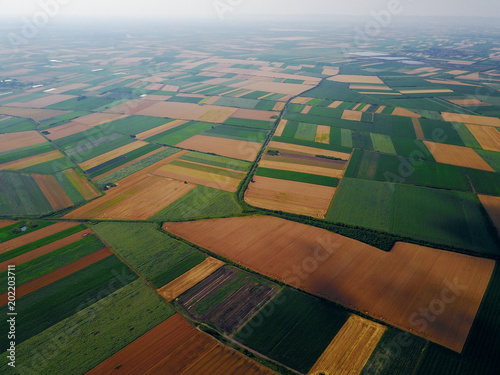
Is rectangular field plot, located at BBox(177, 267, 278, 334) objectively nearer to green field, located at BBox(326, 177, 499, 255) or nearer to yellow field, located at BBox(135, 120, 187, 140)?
green field, located at BBox(326, 177, 499, 255)

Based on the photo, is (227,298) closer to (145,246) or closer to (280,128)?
(145,246)

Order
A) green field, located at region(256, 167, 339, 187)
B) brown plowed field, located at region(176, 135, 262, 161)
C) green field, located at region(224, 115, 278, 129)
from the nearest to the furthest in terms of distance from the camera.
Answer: green field, located at region(256, 167, 339, 187) < brown plowed field, located at region(176, 135, 262, 161) < green field, located at region(224, 115, 278, 129)

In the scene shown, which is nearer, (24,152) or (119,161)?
(119,161)

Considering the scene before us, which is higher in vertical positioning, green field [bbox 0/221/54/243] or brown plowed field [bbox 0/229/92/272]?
green field [bbox 0/221/54/243]

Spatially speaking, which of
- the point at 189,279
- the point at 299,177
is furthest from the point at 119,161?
the point at 189,279

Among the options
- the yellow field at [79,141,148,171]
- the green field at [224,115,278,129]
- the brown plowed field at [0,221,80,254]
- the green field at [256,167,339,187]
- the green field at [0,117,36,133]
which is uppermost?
the green field at [0,117,36,133]

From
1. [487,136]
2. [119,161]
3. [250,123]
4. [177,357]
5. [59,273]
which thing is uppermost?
[250,123]

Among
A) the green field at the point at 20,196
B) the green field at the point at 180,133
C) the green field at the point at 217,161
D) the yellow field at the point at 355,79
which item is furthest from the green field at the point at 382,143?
the green field at the point at 20,196

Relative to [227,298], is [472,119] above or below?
above

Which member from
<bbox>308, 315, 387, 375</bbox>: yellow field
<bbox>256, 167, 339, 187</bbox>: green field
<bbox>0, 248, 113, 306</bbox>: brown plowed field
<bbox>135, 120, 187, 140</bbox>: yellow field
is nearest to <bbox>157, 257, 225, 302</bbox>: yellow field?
<bbox>0, 248, 113, 306</bbox>: brown plowed field
